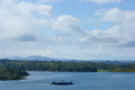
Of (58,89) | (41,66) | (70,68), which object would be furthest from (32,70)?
(58,89)

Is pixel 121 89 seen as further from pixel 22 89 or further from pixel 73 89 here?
pixel 22 89

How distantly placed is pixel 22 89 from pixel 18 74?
2955cm

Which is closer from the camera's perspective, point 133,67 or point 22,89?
point 22,89

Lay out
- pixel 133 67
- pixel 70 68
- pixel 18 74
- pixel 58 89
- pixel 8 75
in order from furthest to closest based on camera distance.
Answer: pixel 133 67
pixel 70 68
pixel 18 74
pixel 8 75
pixel 58 89

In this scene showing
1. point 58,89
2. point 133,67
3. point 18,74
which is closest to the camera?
point 58,89

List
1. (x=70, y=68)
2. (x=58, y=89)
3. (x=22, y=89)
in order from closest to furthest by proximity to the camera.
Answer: (x=22, y=89) → (x=58, y=89) → (x=70, y=68)

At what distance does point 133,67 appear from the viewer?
144 metres

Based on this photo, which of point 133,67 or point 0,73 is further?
point 133,67

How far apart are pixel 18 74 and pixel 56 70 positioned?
44944 mm

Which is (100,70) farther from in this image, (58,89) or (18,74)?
Answer: (58,89)

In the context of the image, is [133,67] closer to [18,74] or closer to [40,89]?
[18,74]

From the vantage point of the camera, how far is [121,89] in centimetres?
5912

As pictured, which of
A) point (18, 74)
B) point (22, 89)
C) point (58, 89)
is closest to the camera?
point (22, 89)

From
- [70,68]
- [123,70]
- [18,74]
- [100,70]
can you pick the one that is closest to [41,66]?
[70,68]
